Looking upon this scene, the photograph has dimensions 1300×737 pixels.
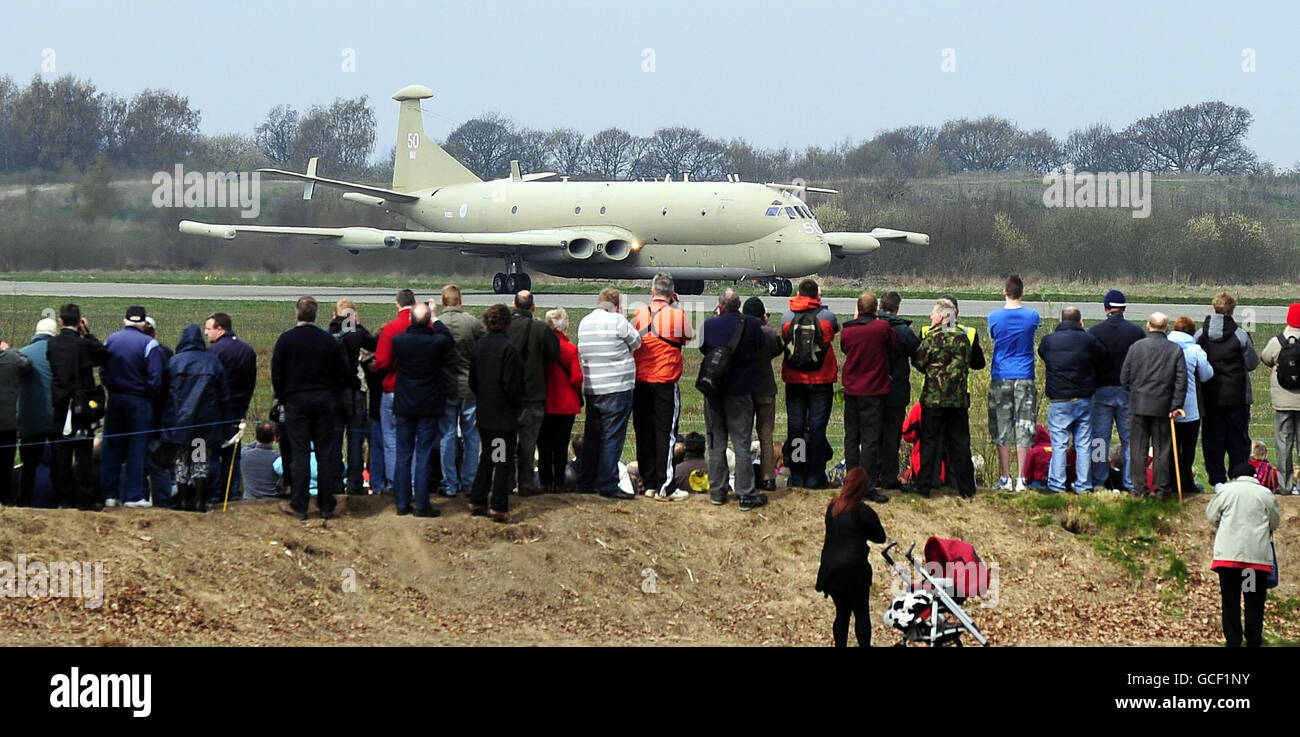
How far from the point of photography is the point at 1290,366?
559 inches

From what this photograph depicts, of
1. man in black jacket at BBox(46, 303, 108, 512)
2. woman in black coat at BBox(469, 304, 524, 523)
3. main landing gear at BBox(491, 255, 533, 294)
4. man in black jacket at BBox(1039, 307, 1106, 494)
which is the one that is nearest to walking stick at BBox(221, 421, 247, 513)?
man in black jacket at BBox(46, 303, 108, 512)

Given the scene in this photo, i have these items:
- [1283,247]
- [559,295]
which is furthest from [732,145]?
[559,295]

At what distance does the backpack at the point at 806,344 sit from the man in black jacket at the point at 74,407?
5.87 meters

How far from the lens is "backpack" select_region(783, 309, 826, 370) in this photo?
45.5ft

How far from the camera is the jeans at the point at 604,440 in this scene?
543 inches

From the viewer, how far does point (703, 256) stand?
39.3 metres

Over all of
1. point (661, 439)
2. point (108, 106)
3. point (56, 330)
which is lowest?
point (661, 439)

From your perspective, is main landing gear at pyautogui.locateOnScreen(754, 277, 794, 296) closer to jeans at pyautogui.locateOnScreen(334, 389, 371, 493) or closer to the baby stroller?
jeans at pyautogui.locateOnScreen(334, 389, 371, 493)

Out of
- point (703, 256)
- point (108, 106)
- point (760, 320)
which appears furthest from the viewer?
point (108, 106)

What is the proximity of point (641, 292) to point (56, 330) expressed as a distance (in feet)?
101

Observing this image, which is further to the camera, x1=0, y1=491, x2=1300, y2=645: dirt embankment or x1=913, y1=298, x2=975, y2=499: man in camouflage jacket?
x1=913, y1=298, x2=975, y2=499: man in camouflage jacket

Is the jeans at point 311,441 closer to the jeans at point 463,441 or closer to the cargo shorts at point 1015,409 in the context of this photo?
the jeans at point 463,441

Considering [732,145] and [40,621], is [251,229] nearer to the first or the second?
[40,621]

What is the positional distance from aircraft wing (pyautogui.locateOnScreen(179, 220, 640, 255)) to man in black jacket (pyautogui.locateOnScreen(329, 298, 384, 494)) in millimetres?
25761
